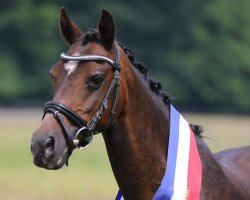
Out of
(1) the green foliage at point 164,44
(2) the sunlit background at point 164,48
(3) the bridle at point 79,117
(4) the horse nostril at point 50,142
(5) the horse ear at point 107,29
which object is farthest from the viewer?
(1) the green foliage at point 164,44

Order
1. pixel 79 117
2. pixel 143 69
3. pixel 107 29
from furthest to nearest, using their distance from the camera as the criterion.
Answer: pixel 143 69
pixel 107 29
pixel 79 117

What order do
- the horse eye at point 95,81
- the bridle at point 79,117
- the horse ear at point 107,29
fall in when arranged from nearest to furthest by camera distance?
the bridle at point 79,117 < the horse eye at point 95,81 < the horse ear at point 107,29

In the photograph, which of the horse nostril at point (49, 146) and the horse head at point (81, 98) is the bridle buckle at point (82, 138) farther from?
the horse nostril at point (49, 146)

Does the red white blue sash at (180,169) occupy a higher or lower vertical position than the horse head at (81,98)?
lower

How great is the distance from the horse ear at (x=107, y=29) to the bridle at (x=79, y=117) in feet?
0.39

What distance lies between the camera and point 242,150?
766 cm

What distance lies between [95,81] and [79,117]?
263 mm

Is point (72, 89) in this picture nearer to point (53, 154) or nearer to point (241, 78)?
point (53, 154)

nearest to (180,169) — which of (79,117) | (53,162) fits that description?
(79,117)

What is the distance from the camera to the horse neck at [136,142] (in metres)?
5.73

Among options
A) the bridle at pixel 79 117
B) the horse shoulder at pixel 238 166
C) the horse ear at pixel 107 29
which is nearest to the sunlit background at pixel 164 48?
the horse shoulder at pixel 238 166

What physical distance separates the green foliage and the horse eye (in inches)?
1267

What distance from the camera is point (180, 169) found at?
5961 mm

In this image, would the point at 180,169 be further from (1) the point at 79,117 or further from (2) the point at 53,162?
(2) the point at 53,162
